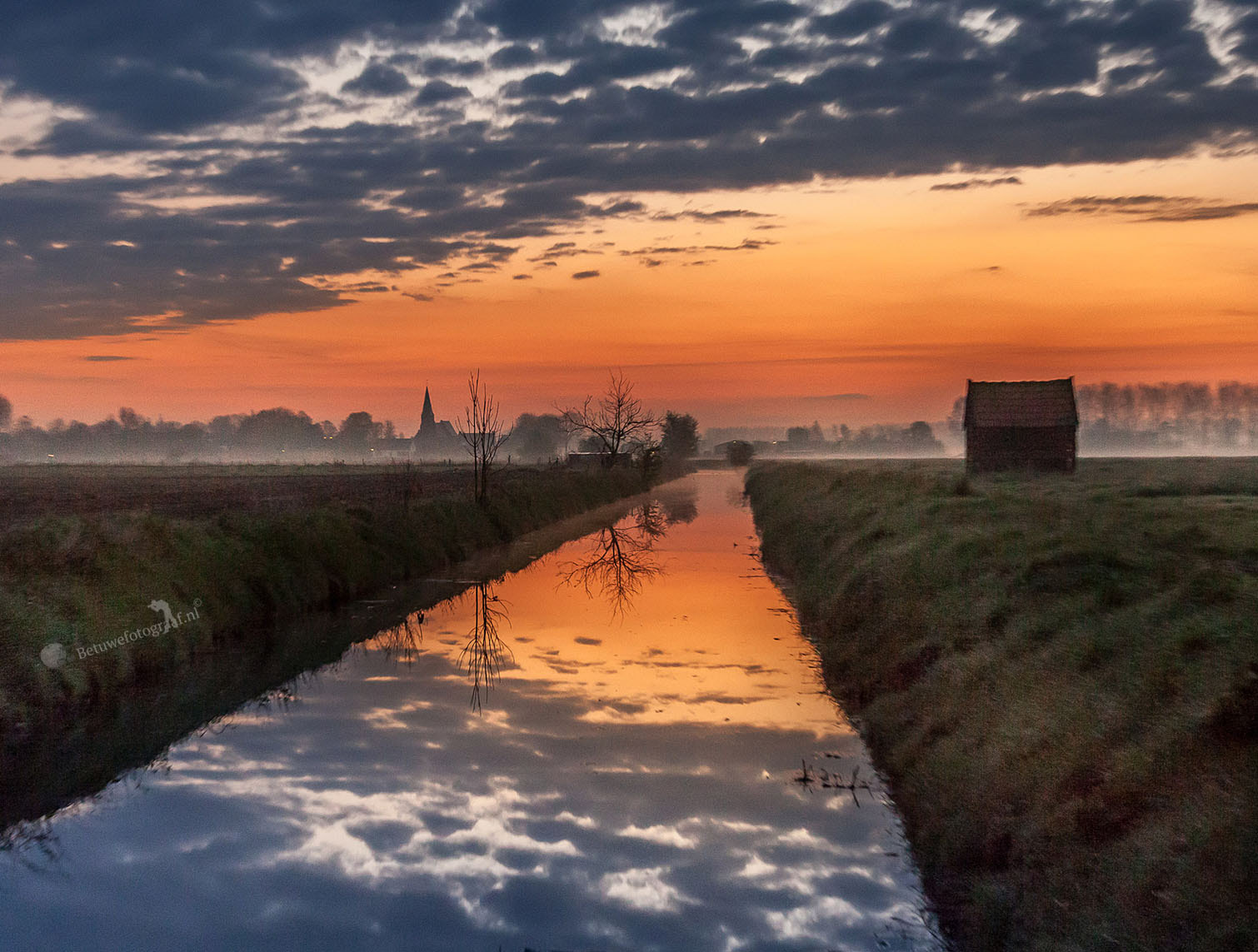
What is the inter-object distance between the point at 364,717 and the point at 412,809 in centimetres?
324

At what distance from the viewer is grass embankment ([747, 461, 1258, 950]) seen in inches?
202

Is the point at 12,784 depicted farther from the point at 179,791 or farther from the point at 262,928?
the point at 262,928

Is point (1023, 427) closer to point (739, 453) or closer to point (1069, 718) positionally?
Result: point (1069, 718)

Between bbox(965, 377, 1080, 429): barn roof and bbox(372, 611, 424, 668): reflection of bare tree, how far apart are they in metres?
38.7

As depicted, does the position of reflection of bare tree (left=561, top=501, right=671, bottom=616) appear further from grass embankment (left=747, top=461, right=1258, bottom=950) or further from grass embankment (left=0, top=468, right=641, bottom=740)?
grass embankment (left=747, top=461, right=1258, bottom=950)

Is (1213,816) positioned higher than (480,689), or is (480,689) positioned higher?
(1213,816)

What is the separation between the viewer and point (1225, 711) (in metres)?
5.91

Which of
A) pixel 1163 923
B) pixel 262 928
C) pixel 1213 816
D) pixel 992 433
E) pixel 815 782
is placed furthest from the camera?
pixel 992 433

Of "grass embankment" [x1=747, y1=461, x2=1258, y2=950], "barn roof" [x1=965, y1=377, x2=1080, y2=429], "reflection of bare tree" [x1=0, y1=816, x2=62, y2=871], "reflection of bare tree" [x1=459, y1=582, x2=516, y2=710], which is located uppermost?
"barn roof" [x1=965, y1=377, x2=1080, y2=429]

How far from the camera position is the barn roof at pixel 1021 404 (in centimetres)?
4894

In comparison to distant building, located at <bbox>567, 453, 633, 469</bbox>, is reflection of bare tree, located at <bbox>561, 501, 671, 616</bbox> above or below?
below

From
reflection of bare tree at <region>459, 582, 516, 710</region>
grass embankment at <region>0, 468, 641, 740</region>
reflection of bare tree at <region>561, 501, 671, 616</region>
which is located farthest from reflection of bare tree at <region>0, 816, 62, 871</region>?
reflection of bare tree at <region>561, 501, 671, 616</region>

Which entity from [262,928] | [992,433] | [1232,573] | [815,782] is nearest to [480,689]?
[815,782]

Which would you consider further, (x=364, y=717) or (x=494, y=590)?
(x=494, y=590)
